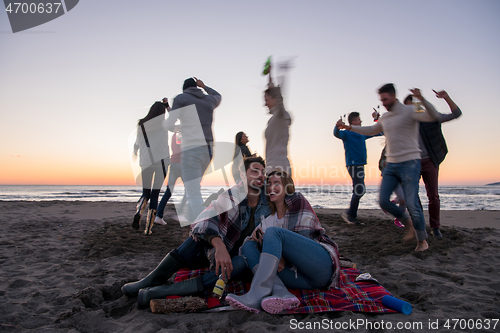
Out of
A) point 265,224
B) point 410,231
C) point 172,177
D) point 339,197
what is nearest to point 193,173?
point 265,224

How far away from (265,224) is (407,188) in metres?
1.92

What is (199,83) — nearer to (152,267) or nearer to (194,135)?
(194,135)

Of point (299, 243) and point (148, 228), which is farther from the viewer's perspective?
point (148, 228)

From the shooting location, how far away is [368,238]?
4219mm

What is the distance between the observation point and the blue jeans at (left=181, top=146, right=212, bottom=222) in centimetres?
307

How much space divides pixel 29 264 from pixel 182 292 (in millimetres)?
2019

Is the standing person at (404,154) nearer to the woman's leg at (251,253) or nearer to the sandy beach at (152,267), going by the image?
the sandy beach at (152,267)

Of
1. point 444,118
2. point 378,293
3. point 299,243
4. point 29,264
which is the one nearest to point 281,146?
point 299,243

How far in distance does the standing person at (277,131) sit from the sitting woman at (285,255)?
39cm

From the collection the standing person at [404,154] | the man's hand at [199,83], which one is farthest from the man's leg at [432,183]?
the man's hand at [199,83]

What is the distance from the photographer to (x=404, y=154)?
318 cm

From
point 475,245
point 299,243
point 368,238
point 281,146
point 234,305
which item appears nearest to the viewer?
point 234,305

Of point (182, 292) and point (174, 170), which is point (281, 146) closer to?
point (182, 292)

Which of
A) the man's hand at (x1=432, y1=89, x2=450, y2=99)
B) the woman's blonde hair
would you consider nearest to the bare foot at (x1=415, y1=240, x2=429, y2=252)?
the man's hand at (x1=432, y1=89, x2=450, y2=99)
